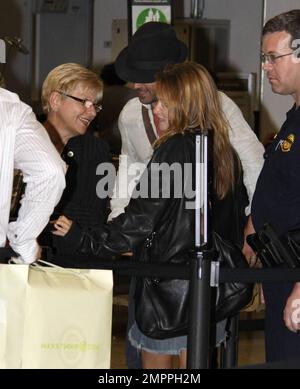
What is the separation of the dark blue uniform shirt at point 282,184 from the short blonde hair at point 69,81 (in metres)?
1.11

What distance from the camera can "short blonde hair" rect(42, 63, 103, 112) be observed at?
14.8ft

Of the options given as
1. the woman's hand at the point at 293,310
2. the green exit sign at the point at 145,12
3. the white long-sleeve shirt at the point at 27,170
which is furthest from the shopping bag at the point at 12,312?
the green exit sign at the point at 145,12

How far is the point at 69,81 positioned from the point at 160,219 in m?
1.17

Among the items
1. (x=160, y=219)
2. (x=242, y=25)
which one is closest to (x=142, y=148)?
(x=160, y=219)

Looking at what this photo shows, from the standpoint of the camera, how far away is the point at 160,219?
11.7 ft

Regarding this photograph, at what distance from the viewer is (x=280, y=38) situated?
3.72 metres

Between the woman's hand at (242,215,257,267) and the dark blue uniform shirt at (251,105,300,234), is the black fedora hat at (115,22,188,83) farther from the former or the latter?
the dark blue uniform shirt at (251,105,300,234)

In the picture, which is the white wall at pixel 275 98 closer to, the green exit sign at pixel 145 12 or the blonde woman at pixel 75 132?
the green exit sign at pixel 145 12

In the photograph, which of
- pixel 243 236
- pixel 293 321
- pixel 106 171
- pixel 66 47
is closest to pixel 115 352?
pixel 106 171

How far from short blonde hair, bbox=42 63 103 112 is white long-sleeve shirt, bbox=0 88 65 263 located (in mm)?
1449

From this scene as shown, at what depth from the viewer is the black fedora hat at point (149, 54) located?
4586 mm

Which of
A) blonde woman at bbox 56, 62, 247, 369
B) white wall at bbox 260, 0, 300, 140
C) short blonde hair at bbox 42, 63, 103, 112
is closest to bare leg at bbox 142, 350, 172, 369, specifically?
blonde woman at bbox 56, 62, 247, 369
